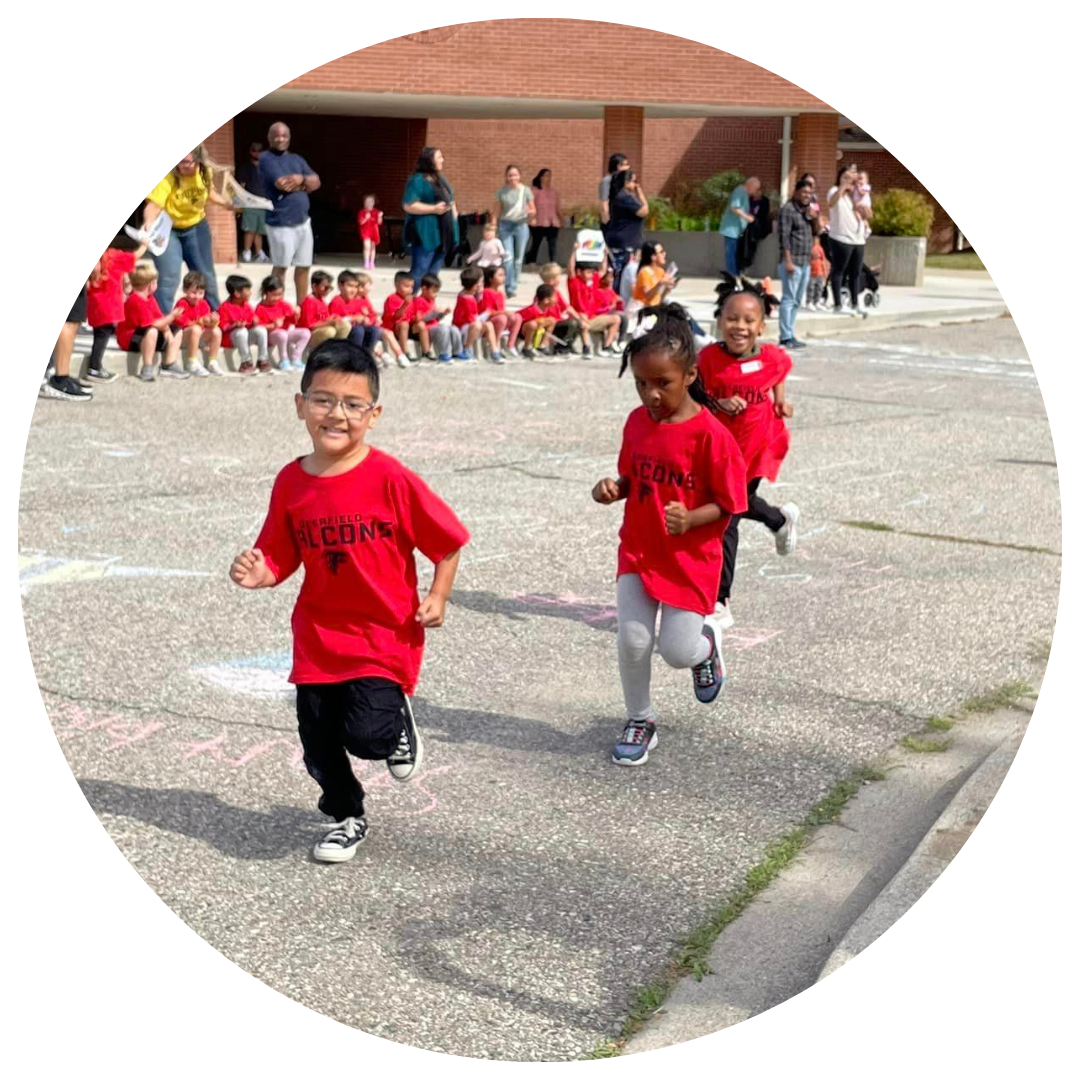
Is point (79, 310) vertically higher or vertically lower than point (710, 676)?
higher

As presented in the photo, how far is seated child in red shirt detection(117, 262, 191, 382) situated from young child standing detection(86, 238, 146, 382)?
0.35 feet

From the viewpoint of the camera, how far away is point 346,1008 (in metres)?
3.73

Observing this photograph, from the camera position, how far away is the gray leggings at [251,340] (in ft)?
45.6

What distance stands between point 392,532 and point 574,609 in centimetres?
286

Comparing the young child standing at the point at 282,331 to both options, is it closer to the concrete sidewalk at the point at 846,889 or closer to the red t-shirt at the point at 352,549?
the concrete sidewalk at the point at 846,889

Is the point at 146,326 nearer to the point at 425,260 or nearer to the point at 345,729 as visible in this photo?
the point at 425,260

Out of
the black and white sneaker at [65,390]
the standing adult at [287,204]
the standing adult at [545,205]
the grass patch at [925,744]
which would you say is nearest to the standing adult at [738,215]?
the standing adult at [545,205]

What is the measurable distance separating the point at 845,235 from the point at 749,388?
14.8 metres

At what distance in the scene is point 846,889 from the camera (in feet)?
14.6

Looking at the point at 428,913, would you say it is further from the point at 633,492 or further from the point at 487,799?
the point at 633,492

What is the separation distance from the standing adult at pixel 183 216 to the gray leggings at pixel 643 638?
9363mm

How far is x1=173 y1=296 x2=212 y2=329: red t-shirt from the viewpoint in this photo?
44.9 feet

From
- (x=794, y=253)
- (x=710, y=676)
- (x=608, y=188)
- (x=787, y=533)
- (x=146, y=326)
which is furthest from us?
(x=608, y=188)

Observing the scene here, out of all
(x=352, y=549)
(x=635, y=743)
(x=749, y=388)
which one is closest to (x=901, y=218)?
(x=749, y=388)
